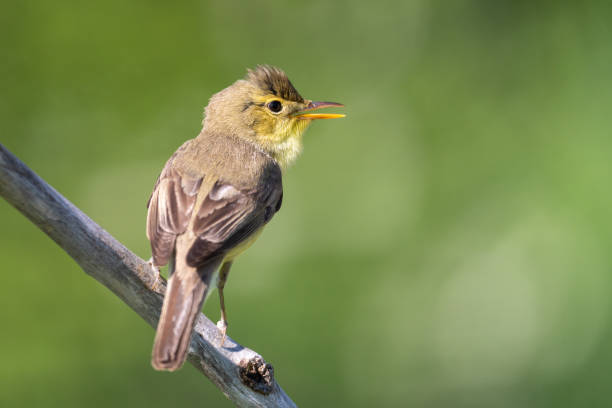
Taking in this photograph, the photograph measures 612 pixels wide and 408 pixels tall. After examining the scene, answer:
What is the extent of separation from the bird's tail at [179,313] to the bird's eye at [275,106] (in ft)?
6.23

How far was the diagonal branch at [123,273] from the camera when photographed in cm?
294

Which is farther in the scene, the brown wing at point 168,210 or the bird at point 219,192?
the brown wing at point 168,210

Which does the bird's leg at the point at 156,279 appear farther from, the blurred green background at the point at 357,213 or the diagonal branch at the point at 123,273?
the blurred green background at the point at 357,213

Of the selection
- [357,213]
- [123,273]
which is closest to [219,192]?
[123,273]

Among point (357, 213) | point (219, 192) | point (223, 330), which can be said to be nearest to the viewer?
point (223, 330)

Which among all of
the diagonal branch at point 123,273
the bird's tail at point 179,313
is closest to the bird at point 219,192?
the bird's tail at point 179,313

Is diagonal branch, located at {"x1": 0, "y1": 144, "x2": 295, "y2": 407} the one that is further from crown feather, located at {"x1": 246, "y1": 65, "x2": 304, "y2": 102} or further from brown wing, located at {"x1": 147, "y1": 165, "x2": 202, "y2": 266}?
crown feather, located at {"x1": 246, "y1": 65, "x2": 304, "y2": 102}

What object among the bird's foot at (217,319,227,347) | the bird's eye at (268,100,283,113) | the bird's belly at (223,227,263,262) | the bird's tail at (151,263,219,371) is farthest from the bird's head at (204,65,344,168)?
the bird's tail at (151,263,219,371)

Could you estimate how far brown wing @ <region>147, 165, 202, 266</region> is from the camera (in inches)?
144

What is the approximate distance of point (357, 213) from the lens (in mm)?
6312

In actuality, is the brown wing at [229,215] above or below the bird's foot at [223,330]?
above

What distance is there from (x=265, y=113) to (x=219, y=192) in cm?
123

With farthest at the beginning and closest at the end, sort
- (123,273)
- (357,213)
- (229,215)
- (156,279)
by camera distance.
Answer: (357,213) < (229,215) < (156,279) < (123,273)

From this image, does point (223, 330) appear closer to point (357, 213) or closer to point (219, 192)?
point (219, 192)
